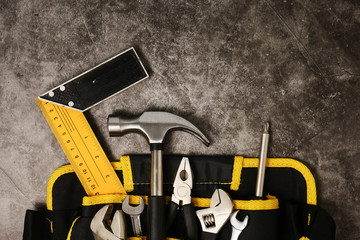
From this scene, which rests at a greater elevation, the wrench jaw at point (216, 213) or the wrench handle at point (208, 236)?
the wrench jaw at point (216, 213)

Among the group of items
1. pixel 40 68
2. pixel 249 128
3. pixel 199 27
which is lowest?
pixel 249 128

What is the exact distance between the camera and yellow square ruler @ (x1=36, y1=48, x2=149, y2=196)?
1109mm

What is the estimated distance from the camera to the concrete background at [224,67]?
1132 millimetres

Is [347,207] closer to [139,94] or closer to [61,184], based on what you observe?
[139,94]

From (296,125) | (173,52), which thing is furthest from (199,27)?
(296,125)

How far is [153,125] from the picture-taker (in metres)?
1.06

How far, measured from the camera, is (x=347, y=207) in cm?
116

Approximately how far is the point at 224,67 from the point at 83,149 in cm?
55

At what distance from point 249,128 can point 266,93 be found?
0.44 feet

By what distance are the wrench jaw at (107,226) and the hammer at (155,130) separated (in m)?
0.09

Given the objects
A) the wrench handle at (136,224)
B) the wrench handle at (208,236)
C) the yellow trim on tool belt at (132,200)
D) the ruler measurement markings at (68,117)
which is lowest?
the wrench handle at (208,236)

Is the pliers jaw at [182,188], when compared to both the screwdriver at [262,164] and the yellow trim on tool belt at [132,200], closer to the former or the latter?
the yellow trim on tool belt at [132,200]

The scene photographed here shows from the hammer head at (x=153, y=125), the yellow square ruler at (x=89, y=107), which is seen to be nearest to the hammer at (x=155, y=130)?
the hammer head at (x=153, y=125)

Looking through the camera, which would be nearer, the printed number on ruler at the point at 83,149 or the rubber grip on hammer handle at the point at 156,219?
the rubber grip on hammer handle at the point at 156,219
